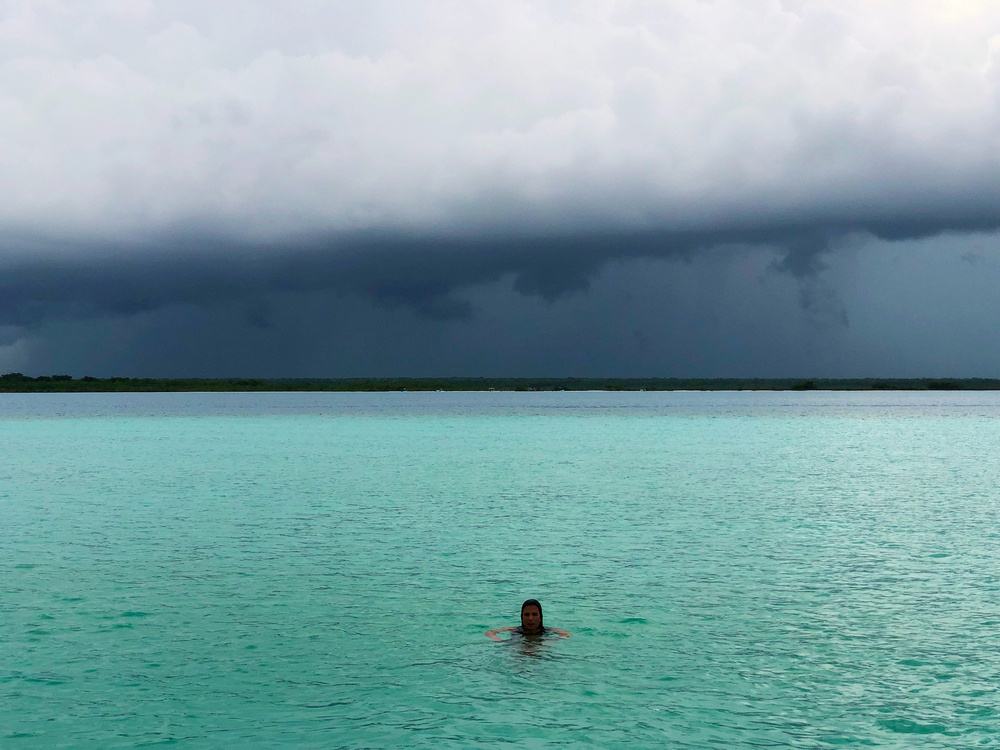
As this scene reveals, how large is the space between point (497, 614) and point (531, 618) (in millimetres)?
3127

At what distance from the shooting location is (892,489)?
52156 mm

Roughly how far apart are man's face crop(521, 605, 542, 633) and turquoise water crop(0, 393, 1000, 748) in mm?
508

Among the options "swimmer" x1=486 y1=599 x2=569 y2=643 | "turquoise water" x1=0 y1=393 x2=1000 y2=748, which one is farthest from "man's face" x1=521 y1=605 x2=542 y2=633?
"turquoise water" x1=0 y1=393 x2=1000 y2=748

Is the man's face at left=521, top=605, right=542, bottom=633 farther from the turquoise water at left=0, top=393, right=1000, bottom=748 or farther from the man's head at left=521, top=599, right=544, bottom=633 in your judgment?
the turquoise water at left=0, top=393, right=1000, bottom=748

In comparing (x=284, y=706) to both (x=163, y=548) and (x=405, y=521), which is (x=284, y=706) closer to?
(x=163, y=548)

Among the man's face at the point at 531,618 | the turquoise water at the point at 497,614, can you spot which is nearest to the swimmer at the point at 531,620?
the man's face at the point at 531,618

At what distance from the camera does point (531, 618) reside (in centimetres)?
1997

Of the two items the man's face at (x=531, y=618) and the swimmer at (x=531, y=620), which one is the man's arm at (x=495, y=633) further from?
the man's face at (x=531, y=618)

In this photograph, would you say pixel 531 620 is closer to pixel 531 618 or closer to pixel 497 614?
pixel 531 618

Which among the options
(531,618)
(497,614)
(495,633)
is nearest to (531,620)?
(531,618)

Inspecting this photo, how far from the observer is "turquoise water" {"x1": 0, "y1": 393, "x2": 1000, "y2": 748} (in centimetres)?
1562

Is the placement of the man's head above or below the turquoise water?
above

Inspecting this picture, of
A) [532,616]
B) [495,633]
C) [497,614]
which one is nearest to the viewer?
[532,616]

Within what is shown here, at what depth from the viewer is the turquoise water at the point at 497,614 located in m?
15.6
